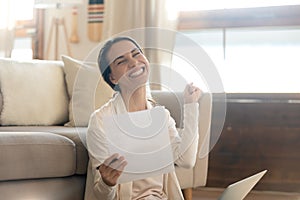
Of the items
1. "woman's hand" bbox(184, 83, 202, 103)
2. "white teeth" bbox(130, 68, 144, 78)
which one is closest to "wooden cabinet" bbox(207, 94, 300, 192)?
"woman's hand" bbox(184, 83, 202, 103)

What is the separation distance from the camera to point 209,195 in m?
3.13

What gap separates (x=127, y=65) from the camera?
1.52m

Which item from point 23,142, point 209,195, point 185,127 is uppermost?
point 185,127

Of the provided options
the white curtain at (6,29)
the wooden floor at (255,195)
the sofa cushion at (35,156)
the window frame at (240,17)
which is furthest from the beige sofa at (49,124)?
the white curtain at (6,29)

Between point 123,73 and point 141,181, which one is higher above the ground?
point 123,73

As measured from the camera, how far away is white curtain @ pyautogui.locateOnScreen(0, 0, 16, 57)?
160 inches

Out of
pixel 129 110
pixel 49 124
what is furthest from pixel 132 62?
pixel 49 124

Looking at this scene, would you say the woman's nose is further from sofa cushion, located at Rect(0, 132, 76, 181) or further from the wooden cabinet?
the wooden cabinet

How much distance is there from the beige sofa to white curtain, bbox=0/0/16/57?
4.56 feet

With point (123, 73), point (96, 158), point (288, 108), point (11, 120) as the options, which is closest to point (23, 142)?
point (96, 158)

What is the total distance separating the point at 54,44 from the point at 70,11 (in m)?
0.28

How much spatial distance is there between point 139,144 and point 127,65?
0.24 meters

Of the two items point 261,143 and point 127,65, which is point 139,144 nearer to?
point 127,65

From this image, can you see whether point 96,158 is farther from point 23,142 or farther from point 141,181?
point 23,142
